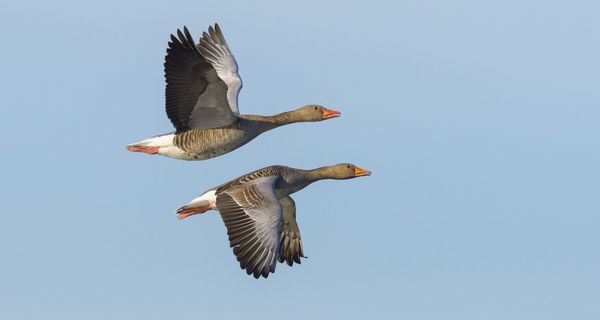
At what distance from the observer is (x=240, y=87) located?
27.2m

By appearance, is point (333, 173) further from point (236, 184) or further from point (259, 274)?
point (259, 274)

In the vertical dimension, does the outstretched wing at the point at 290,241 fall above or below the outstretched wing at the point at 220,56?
below

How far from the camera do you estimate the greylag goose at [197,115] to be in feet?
81.4

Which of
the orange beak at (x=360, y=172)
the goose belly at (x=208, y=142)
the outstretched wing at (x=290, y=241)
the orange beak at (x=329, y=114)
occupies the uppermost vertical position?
the orange beak at (x=329, y=114)

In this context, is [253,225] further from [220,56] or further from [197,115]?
[220,56]

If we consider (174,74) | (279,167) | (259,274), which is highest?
(174,74)

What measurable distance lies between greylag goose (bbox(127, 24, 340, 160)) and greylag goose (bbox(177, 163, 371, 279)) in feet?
2.90

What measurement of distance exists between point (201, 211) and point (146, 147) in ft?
6.17

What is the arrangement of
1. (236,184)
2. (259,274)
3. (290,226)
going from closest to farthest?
(259,274) → (236,184) → (290,226)

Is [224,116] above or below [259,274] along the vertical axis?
above

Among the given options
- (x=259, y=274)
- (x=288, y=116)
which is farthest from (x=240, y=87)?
(x=259, y=274)

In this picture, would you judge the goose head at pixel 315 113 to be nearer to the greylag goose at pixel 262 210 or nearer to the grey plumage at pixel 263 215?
the greylag goose at pixel 262 210

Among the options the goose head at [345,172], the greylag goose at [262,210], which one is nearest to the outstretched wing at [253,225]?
the greylag goose at [262,210]

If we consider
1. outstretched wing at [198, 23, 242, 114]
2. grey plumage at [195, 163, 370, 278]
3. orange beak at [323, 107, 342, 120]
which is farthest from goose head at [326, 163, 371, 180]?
outstretched wing at [198, 23, 242, 114]
